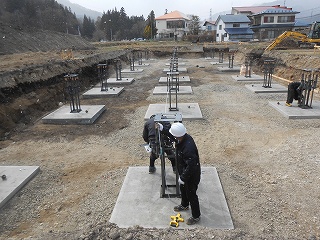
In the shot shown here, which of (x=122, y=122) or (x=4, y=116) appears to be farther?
(x=122, y=122)

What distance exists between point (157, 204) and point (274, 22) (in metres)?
51.5

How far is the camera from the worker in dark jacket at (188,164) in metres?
3.68

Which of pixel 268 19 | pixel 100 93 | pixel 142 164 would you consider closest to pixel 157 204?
pixel 142 164

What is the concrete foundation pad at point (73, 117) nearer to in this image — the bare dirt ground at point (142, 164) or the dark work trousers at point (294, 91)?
the bare dirt ground at point (142, 164)

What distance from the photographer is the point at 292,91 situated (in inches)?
374

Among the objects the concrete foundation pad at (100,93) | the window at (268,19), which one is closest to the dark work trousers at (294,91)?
the concrete foundation pad at (100,93)

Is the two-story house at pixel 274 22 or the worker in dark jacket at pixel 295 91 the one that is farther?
the two-story house at pixel 274 22

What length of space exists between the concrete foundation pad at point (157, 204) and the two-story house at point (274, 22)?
47850mm

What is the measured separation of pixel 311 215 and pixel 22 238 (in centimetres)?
460

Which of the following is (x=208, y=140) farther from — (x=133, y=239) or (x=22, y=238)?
(x=22, y=238)

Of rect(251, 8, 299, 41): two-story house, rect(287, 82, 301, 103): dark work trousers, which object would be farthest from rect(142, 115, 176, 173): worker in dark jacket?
rect(251, 8, 299, 41): two-story house

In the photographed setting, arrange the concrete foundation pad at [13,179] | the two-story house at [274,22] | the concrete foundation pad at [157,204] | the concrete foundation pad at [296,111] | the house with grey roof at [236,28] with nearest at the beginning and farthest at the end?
the concrete foundation pad at [157,204] < the concrete foundation pad at [13,179] < the concrete foundation pad at [296,111] < the two-story house at [274,22] < the house with grey roof at [236,28]

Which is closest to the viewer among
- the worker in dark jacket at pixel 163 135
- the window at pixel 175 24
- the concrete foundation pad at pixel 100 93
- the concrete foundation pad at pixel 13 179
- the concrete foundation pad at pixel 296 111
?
the worker in dark jacket at pixel 163 135

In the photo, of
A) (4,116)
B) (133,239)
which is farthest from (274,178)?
(4,116)
